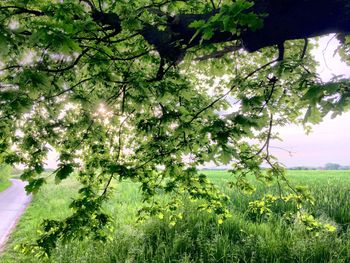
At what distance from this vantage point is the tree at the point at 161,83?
8.84ft

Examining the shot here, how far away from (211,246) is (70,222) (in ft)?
12.0

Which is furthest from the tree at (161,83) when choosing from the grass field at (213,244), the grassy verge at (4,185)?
the grassy verge at (4,185)

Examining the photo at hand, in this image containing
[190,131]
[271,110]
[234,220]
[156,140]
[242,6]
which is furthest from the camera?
[234,220]

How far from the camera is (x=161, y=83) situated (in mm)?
4625

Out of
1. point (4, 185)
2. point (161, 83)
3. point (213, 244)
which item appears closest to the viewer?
point (161, 83)

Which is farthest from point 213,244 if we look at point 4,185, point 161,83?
point 4,185

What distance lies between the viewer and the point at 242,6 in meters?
2.23

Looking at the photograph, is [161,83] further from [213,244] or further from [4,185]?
[4,185]

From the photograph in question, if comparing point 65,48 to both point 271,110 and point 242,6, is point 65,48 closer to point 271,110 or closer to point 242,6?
point 242,6

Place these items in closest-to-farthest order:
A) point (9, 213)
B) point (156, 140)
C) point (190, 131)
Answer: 1. point (190, 131)
2. point (156, 140)
3. point (9, 213)

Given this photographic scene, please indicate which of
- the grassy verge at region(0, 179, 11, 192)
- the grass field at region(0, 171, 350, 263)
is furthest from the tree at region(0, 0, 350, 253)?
the grassy verge at region(0, 179, 11, 192)

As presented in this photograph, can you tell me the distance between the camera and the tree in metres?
2.70

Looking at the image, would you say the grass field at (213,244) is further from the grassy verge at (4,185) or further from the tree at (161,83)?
the grassy verge at (4,185)

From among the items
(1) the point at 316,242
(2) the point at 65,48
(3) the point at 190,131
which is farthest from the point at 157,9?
(1) the point at 316,242
